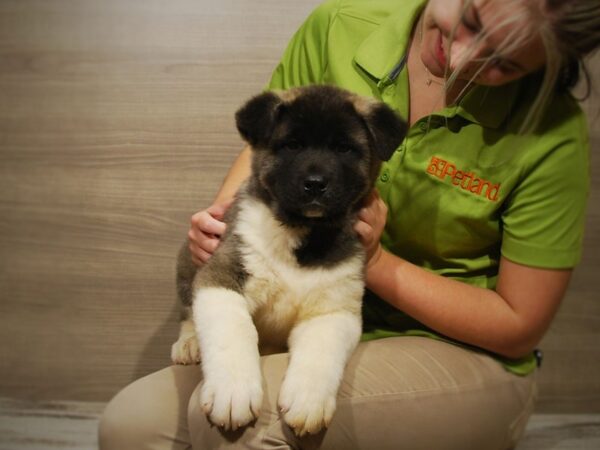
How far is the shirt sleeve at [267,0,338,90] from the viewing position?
6.05ft

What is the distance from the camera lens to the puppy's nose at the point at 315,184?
1367 millimetres

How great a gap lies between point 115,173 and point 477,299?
1470mm

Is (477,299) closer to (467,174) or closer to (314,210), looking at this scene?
(467,174)

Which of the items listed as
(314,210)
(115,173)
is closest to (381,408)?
(314,210)

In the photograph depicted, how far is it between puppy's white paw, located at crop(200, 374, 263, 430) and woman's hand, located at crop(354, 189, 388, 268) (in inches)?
19.2

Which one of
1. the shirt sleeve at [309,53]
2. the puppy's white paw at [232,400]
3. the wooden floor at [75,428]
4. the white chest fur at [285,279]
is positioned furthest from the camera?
the wooden floor at [75,428]

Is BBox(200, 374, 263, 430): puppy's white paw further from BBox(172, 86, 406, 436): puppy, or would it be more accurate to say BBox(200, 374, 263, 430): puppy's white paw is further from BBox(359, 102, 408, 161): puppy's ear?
BBox(359, 102, 408, 161): puppy's ear

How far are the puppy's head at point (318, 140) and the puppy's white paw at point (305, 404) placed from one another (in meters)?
0.40

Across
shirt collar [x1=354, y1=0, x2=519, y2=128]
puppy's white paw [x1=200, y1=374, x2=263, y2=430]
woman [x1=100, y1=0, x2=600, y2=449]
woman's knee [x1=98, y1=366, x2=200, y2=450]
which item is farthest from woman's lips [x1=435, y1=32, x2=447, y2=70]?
woman's knee [x1=98, y1=366, x2=200, y2=450]

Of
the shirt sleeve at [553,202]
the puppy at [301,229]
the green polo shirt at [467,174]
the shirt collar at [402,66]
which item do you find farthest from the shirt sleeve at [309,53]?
the shirt sleeve at [553,202]

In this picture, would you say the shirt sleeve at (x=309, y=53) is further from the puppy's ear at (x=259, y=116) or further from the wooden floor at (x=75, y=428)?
the wooden floor at (x=75, y=428)

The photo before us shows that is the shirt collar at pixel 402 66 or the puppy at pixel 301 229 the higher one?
the shirt collar at pixel 402 66

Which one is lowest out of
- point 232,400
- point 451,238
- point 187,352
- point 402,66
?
point 187,352

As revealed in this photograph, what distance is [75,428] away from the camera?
2.37 m
